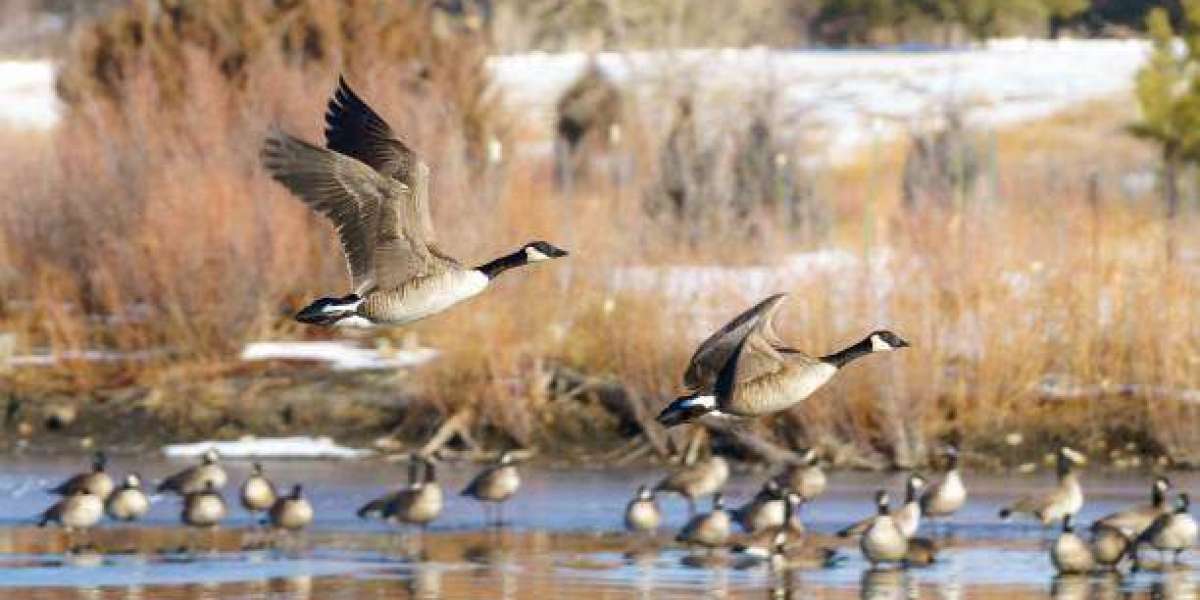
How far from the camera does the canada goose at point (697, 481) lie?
22922 mm

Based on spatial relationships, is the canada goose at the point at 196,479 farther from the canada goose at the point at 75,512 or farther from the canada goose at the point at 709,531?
the canada goose at the point at 709,531

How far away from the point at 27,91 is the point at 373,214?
53360mm

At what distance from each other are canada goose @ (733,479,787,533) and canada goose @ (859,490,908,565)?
1.34 metres

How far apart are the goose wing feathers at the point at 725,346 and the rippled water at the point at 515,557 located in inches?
84.8

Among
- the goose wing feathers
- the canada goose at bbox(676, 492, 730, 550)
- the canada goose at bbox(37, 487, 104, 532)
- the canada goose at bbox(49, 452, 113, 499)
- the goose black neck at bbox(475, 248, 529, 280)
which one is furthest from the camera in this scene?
the canada goose at bbox(49, 452, 113, 499)

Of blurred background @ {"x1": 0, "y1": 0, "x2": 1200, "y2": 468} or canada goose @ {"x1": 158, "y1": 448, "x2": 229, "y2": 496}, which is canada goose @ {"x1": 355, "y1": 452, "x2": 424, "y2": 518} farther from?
blurred background @ {"x1": 0, "y1": 0, "x2": 1200, "y2": 468}

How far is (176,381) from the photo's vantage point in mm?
28234

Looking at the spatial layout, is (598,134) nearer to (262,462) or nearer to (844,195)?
(844,195)

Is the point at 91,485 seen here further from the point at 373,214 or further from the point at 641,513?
the point at 373,214

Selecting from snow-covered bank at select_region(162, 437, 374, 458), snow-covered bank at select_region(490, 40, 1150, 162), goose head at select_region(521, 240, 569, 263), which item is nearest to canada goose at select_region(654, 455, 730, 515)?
snow-covered bank at select_region(162, 437, 374, 458)

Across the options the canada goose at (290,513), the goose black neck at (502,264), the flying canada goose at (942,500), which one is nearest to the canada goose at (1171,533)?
the flying canada goose at (942,500)

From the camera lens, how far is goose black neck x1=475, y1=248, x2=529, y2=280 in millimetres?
15528

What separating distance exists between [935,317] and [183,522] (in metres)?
6.70

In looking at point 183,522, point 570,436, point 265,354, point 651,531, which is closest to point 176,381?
point 265,354
